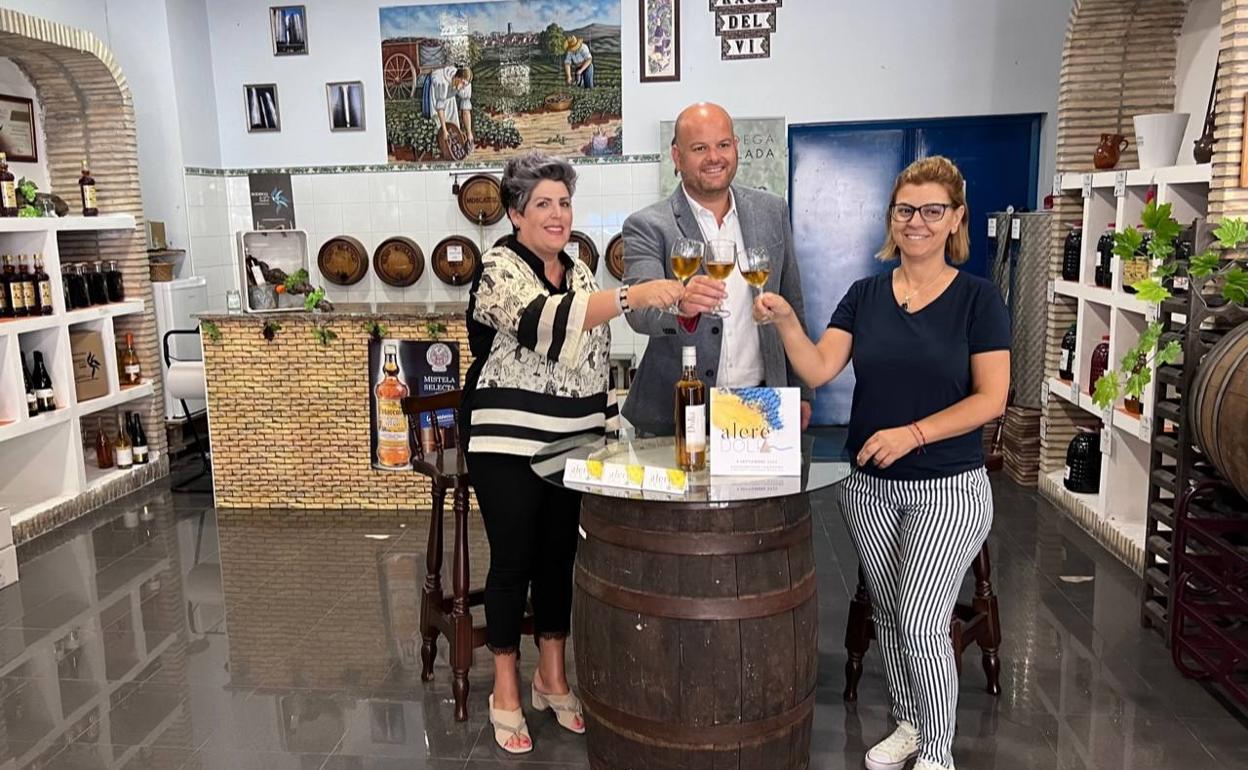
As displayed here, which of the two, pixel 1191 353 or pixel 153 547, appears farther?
pixel 153 547

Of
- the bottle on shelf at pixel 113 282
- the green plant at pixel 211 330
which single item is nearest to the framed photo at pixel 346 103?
the bottle on shelf at pixel 113 282

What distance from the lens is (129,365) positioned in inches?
247

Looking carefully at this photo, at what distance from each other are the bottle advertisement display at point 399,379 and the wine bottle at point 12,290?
74.0 inches

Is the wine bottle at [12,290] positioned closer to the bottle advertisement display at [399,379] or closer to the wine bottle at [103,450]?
the wine bottle at [103,450]

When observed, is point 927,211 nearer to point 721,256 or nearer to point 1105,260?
point 721,256

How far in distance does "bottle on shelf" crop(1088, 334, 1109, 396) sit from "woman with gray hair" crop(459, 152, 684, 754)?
306cm

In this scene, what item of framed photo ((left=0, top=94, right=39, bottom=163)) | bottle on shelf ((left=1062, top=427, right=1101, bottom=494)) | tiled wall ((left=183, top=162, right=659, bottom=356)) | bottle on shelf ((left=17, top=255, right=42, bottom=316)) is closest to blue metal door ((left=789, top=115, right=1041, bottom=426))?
tiled wall ((left=183, top=162, right=659, bottom=356))

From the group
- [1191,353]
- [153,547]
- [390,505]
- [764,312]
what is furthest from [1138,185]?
[153,547]

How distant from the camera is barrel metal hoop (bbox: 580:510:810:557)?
2.24 metres

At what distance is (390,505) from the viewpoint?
5523 millimetres

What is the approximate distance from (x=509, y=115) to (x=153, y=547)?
3.80 meters

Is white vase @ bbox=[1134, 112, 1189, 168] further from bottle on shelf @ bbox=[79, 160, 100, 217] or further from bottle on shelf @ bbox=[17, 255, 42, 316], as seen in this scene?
bottle on shelf @ bbox=[79, 160, 100, 217]

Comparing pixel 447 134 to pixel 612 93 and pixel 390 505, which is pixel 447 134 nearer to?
pixel 612 93

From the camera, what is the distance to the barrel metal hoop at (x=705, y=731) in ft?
7.51
